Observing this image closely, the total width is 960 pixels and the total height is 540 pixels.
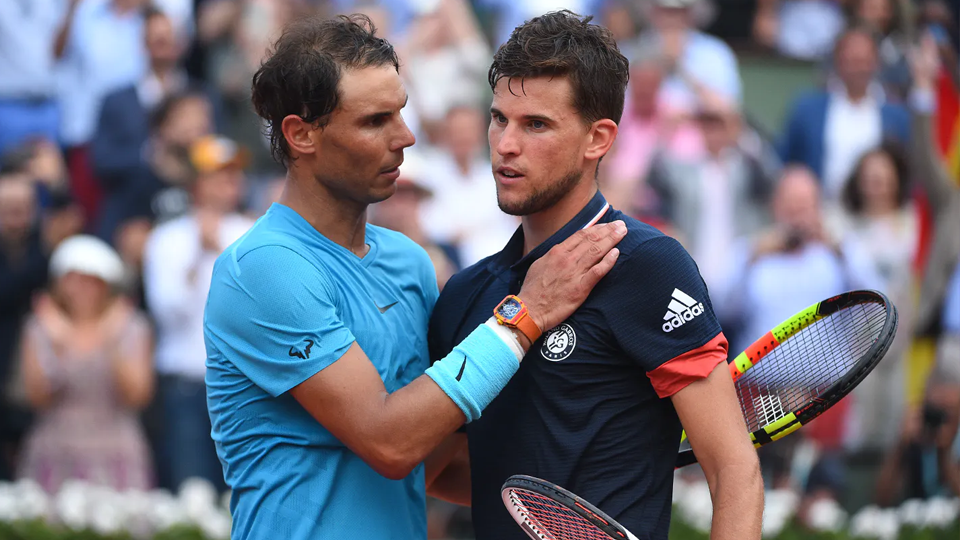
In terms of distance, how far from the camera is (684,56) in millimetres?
9711

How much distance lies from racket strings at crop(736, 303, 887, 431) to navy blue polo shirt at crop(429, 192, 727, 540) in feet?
1.15

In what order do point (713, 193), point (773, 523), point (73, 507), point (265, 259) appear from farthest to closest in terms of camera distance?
1. point (713, 193)
2. point (773, 523)
3. point (73, 507)
4. point (265, 259)

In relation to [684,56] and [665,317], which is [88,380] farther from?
[665,317]

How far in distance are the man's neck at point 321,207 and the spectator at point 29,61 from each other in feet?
21.8

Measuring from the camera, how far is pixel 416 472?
3.62 meters

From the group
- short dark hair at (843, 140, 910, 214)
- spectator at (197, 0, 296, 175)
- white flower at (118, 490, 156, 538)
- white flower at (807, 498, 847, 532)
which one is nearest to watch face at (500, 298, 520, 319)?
white flower at (118, 490, 156, 538)

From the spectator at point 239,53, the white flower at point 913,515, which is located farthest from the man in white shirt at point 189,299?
the white flower at point 913,515

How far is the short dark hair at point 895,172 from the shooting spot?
8.64 metres

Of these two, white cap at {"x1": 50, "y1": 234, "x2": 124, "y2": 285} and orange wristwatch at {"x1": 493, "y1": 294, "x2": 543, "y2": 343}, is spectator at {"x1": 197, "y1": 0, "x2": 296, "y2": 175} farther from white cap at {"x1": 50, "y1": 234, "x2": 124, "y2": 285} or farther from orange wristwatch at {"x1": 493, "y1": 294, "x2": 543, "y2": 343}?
orange wristwatch at {"x1": 493, "y1": 294, "x2": 543, "y2": 343}

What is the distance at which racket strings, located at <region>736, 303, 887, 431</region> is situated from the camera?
3.36 metres

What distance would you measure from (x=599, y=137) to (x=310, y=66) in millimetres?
848

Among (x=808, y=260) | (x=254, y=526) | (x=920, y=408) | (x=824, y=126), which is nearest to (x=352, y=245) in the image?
(x=254, y=526)

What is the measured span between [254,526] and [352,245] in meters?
0.86

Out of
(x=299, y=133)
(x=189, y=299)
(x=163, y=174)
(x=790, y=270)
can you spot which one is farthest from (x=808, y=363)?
(x=163, y=174)
